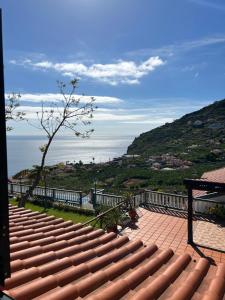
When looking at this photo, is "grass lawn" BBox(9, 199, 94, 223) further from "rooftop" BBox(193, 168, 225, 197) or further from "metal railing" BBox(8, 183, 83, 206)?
"rooftop" BBox(193, 168, 225, 197)

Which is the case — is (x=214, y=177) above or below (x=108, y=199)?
above

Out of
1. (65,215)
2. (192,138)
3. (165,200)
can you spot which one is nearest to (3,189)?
(165,200)

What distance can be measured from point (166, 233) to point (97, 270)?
8.10 meters

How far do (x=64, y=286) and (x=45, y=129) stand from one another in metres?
15.7

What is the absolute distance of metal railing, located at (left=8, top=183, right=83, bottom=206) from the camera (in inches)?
695

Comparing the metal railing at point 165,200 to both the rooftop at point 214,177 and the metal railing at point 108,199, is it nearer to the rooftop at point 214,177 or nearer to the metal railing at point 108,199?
the metal railing at point 108,199

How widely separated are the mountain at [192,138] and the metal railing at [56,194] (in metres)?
36.6

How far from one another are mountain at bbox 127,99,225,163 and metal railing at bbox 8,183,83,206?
36559 mm

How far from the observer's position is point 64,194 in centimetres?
1838

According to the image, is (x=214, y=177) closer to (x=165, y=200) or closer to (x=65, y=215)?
(x=165, y=200)

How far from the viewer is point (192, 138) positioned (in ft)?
256

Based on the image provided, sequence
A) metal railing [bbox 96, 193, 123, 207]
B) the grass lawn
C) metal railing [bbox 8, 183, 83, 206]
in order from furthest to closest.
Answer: metal railing [bbox 8, 183, 83, 206], metal railing [bbox 96, 193, 123, 207], the grass lawn

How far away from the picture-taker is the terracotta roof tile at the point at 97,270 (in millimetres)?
3660

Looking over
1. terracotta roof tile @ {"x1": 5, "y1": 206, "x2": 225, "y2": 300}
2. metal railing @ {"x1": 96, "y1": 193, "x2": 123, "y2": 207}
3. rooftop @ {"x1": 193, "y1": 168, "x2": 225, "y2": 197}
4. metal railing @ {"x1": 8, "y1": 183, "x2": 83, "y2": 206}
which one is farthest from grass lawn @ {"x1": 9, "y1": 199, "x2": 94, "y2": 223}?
terracotta roof tile @ {"x1": 5, "y1": 206, "x2": 225, "y2": 300}
